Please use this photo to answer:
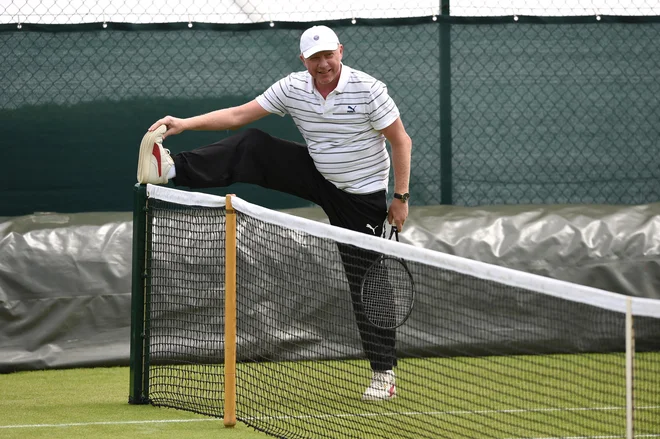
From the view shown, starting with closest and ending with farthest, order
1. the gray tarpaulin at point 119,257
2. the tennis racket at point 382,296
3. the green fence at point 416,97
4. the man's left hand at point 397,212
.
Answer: the tennis racket at point 382,296 < the man's left hand at point 397,212 < the gray tarpaulin at point 119,257 < the green fence at point 416,97

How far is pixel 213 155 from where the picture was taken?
5316 mm

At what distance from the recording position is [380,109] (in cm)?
528

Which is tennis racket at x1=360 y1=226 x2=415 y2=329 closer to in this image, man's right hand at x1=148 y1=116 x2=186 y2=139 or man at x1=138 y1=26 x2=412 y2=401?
man at x1=138 y1=26 x2=412 y2=401

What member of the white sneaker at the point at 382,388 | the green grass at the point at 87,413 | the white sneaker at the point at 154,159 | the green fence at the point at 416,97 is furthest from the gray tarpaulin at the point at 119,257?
the white sneaker at the point at 382,388

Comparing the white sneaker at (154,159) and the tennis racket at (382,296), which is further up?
the white sneaker at (154,159)

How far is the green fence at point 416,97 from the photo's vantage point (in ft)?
25.3

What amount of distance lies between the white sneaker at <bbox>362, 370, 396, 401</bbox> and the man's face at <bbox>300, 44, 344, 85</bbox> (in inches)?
58.0

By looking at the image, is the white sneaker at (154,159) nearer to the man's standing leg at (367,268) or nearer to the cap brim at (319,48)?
the cap brim at (319,48)

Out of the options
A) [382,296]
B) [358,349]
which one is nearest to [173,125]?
[382,296]

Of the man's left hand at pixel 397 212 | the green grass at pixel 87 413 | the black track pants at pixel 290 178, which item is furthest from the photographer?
the man's left hand at pixel 397 212

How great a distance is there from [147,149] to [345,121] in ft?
3.29

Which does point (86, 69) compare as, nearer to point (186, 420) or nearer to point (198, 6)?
point (198, 6)

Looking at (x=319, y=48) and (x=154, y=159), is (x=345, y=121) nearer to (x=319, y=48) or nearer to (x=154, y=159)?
(x=319, y=48)

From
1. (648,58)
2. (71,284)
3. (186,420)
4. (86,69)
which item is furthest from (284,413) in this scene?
(648,58)
